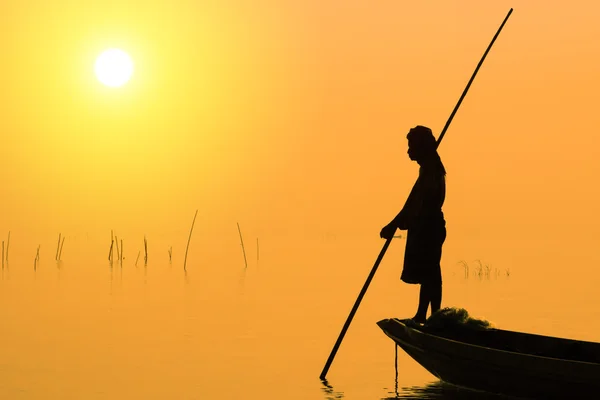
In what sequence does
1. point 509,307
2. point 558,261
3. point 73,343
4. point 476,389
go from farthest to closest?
point 558,261 < point 509,307 < point 73,343 < point 476,389

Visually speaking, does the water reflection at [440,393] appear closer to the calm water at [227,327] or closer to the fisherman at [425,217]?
the calm water at [227,327]

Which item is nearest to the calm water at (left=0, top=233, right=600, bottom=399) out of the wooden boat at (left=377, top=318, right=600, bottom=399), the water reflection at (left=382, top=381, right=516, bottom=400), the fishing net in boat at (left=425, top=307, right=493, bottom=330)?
the water reflection at (left=382, top=381, right=516, bottom=400)

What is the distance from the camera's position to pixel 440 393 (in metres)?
10.7

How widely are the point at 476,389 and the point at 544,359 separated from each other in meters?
1.33

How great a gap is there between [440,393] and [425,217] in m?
1.74

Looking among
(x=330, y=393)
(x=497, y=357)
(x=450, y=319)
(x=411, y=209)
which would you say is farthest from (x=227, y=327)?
(x=497, y=357)

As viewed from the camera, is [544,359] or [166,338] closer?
[544,359]

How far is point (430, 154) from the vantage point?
10906 millimetres

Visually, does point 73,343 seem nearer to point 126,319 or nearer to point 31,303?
point 126,319

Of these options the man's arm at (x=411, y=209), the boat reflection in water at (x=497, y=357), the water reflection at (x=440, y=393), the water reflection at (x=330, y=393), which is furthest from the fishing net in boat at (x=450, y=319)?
the water reflection at (x=330, y=393)

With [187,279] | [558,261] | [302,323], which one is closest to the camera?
[302,323]

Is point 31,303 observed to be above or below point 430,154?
below

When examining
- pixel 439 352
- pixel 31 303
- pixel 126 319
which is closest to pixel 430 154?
pixel 439 352

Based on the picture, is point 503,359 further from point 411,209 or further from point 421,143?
point 421,143
